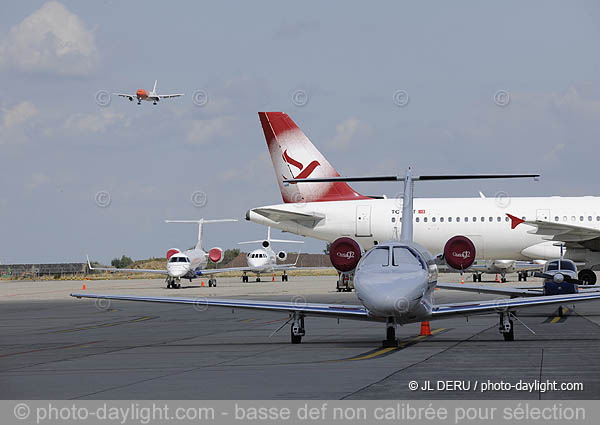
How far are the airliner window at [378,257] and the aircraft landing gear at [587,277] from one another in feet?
87.9

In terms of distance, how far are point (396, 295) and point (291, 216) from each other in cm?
2816

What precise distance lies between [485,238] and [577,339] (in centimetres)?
2630

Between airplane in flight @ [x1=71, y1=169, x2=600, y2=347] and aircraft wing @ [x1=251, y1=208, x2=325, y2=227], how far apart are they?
23.6 m

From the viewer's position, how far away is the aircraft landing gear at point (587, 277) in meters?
41.6

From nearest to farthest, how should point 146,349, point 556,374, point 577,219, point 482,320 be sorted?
1. point 556,374
2. point 146,349
3. point 482,320
4. point 577,219

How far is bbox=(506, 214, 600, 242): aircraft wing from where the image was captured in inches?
1614

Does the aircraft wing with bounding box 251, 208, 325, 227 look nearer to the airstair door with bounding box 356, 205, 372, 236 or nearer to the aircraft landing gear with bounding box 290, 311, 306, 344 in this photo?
the airstair door with bounding box 356, 205, 372, 236

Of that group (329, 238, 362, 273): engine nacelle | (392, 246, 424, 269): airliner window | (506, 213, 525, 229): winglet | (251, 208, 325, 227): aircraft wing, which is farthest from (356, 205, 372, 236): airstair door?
(392, 246, 424, 269): airliner window

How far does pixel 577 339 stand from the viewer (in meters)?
18.7
